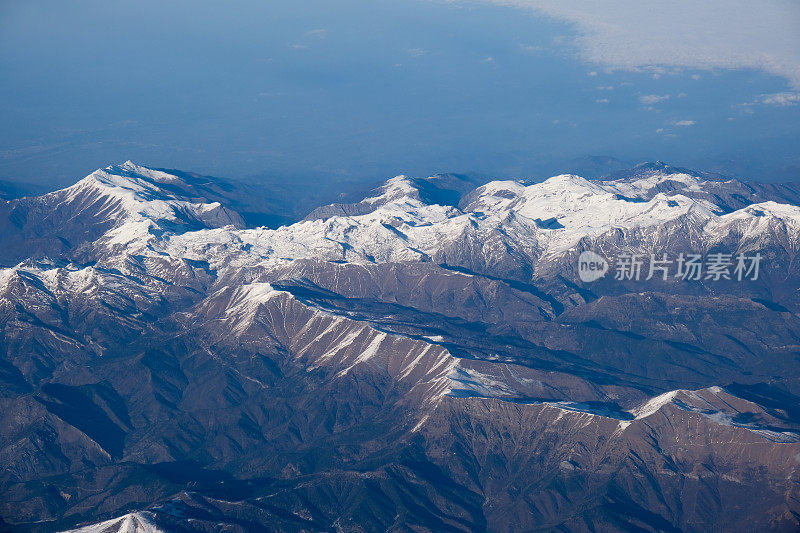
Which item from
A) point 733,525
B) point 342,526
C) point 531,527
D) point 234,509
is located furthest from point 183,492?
point 733,525

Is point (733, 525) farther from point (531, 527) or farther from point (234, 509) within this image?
point (234, 509)

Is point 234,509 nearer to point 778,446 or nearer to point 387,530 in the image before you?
point 387,530

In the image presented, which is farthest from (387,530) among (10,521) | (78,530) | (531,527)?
(10,521)

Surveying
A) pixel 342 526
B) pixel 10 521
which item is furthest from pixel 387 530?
pixel 10 521

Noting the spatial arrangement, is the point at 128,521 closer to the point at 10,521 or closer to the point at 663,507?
the point at 10,521

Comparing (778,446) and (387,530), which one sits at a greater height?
(778,446)

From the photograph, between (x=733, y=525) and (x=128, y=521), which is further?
(x=733, y=525)

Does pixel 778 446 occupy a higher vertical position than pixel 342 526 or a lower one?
higher
